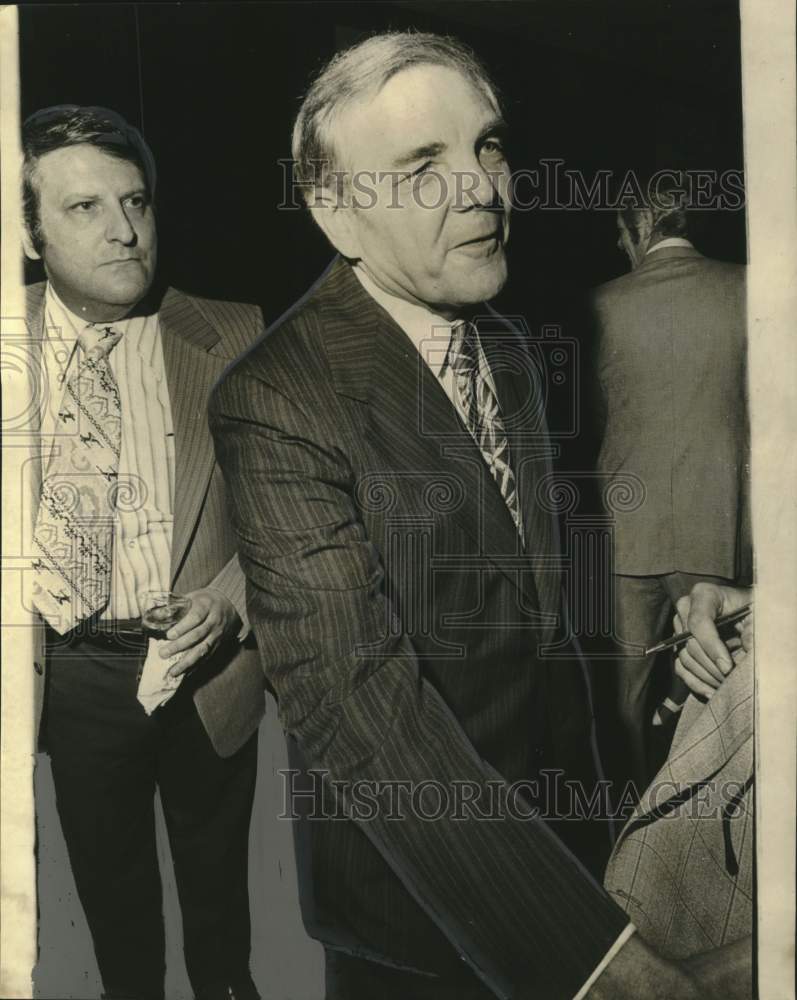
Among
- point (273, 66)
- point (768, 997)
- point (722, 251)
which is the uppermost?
point (273, 66)

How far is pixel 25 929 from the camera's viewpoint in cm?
308

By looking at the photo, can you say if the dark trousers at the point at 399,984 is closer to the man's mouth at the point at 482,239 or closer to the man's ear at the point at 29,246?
the man's mouth at the point at 482,239

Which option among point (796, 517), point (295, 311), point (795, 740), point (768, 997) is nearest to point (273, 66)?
point (295, 311)

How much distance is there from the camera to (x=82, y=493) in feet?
9.80

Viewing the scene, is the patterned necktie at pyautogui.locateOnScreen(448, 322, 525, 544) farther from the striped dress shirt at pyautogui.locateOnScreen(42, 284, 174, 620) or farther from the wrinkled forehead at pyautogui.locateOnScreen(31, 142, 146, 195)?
the wrinkled forehead at pyautogui.locateOnScreen(31, 142, 146, 195)

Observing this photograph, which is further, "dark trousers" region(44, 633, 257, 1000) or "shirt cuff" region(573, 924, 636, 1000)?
"dark trousers" region(44, 633, 257, 1000)

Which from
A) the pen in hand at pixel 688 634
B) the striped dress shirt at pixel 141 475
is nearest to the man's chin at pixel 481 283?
the striped dress shirt at pixel 141 475

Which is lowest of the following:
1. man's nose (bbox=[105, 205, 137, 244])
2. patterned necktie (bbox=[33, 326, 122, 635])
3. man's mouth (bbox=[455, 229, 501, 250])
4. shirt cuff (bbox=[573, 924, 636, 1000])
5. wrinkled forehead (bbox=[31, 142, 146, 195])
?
shirt cuff (bbox=[573, 924, 636, 1000])

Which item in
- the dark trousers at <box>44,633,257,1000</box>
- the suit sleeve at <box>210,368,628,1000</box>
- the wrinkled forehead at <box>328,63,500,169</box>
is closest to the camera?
the suit sleeve at <box>210,368,628,1000</box>

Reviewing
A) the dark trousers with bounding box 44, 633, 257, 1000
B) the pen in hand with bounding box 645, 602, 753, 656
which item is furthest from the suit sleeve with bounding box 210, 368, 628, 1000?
the pen in hand with bounding box 645, 602, 753, 656

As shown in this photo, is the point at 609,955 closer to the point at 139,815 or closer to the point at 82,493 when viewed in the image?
the point at 139,815

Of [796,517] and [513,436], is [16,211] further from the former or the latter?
[796,517]

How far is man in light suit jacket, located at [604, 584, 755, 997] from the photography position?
2990 millimetres

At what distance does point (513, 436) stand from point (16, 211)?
1375mm
